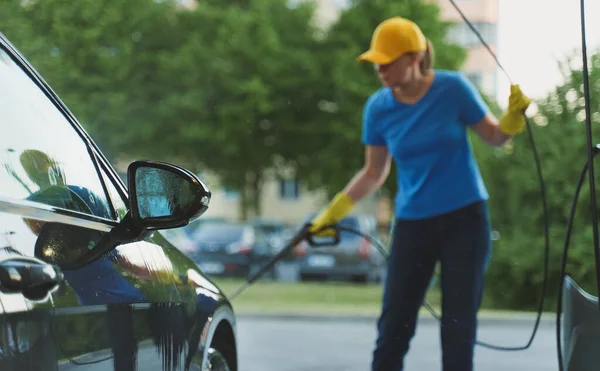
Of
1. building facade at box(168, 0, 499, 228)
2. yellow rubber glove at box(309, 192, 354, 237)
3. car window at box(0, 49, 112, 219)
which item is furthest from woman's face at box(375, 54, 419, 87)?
building facade at box(168, 0, 499, 228)

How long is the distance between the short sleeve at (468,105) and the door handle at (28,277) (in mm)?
2816

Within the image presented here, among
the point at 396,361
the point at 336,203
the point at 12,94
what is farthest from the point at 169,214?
the point at 336,203

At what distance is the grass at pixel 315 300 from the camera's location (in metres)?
12.7

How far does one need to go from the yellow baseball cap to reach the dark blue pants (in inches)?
26.6

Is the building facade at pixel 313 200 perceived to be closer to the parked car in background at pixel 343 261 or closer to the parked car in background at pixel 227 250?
the parked car in background at pixel 227 250

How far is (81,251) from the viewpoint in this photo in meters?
2.08

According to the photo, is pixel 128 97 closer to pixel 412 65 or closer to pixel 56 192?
pixel 412 65

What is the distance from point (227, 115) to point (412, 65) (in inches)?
1098

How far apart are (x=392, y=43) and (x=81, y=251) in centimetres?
260

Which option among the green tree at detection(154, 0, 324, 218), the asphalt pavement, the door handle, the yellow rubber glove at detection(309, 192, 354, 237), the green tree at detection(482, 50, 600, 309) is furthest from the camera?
the green tree at detection(154, 0, 324, 218)

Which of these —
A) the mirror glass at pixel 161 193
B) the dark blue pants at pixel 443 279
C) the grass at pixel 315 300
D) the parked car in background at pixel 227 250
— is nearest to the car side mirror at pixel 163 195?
the mirror glass at pixel 161 193

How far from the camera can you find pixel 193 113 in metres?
31.6

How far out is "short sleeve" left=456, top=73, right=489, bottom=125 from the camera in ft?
14.6

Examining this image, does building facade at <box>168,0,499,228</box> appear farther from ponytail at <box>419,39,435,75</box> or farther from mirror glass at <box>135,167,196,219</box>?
mirror glass at <box>135,167,196,219</box>
